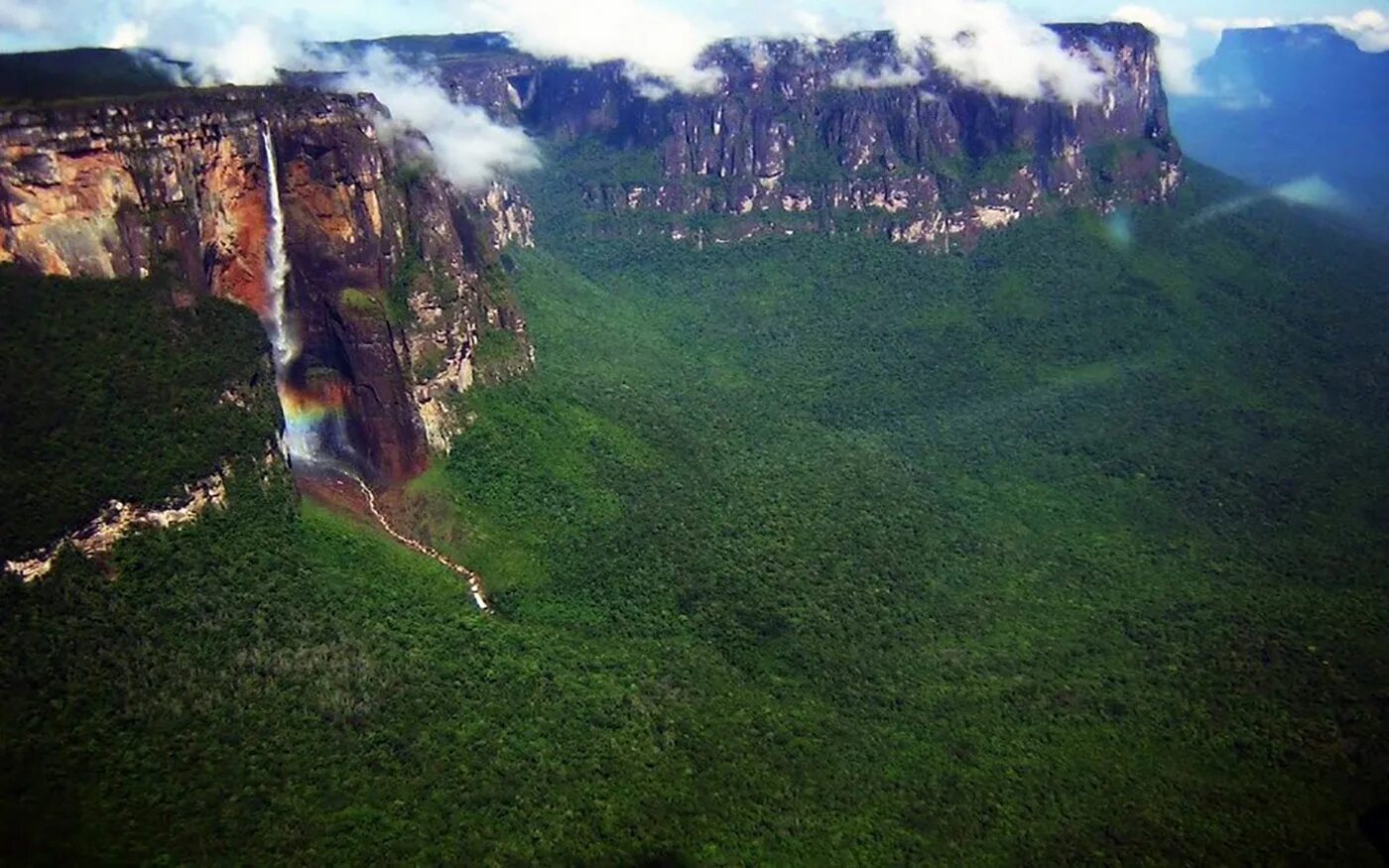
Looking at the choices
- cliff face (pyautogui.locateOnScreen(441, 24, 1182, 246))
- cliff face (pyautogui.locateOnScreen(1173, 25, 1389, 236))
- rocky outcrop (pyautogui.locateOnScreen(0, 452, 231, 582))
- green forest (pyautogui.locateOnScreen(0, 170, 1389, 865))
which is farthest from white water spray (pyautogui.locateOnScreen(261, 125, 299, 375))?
cliff face (pyautogui.locateOnScreen(1173, 25, 1389, 236))

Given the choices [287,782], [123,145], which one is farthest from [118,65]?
[287,782]

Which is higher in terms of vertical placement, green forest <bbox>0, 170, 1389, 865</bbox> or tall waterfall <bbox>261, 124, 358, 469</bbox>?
tall waterfall <bbox>261, 124, 358, 469</bbox>

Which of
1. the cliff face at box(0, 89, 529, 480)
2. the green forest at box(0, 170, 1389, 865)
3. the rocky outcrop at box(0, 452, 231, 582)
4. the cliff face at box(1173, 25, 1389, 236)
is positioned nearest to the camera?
the green forest at box(0, 170, 1389, 865)

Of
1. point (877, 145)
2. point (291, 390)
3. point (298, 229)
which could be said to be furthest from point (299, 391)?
point (877, 145)

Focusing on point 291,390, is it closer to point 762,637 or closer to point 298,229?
point 298,229

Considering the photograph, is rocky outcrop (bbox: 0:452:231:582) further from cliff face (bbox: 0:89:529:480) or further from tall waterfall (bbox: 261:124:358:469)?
cliff face (bbox: 0:89:529:480)
